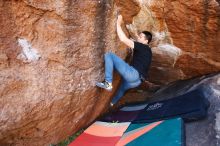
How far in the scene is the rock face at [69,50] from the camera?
14.2 ft

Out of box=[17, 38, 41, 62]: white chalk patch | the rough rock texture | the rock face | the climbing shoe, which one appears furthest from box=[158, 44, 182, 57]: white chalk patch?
box=[17, 38, 41, 62]: white chalk patch

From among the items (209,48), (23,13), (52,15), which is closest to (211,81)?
(209,48)

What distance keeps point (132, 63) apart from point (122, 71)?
0.45 m

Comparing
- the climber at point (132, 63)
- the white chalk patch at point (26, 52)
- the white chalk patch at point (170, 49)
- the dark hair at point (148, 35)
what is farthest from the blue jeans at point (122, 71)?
the white chalk patch at point (26, 52)

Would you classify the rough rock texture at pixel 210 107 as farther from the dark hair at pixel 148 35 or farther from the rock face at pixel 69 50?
the dark hair at pixel 148 35

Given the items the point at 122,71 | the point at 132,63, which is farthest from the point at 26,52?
the point at 132,63

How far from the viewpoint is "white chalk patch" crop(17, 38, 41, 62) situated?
437 centimetres

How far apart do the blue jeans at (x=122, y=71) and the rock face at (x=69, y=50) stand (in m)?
0.15

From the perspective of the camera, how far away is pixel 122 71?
5.34 meters

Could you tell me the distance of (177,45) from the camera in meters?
5.89

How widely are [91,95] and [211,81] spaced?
6.71ft

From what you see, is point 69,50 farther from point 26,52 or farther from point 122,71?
point 122,71

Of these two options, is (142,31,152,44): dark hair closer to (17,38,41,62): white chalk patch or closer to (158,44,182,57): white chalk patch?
(158,44,182,57): white chalk patch

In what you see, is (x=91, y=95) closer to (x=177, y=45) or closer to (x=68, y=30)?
(x=68, y=30)
